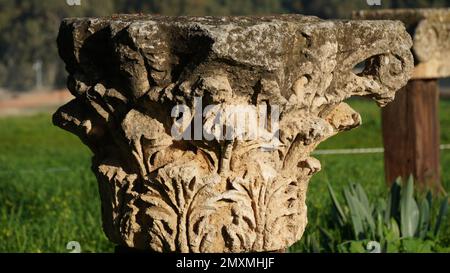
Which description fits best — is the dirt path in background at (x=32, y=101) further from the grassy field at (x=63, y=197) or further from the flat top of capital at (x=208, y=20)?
the flat top of capital at (x=208, y=20)

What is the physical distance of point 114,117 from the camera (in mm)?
3275

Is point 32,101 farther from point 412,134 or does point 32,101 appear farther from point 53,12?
point 412,134

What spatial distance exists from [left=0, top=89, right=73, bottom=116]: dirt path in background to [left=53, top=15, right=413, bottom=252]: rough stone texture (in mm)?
24817

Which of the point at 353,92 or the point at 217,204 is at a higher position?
the point at 353,92

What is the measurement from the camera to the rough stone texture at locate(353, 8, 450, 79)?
22.5 feet

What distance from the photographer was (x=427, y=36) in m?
6.91

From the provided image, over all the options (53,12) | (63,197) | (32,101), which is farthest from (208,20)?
(32,101)

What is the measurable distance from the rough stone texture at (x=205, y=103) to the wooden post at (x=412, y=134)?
3.63 meters

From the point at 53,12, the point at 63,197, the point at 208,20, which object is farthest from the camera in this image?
the point at 53,12

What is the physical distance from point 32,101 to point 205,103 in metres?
30.4

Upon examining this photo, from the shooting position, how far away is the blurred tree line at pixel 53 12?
30688 millimetres
